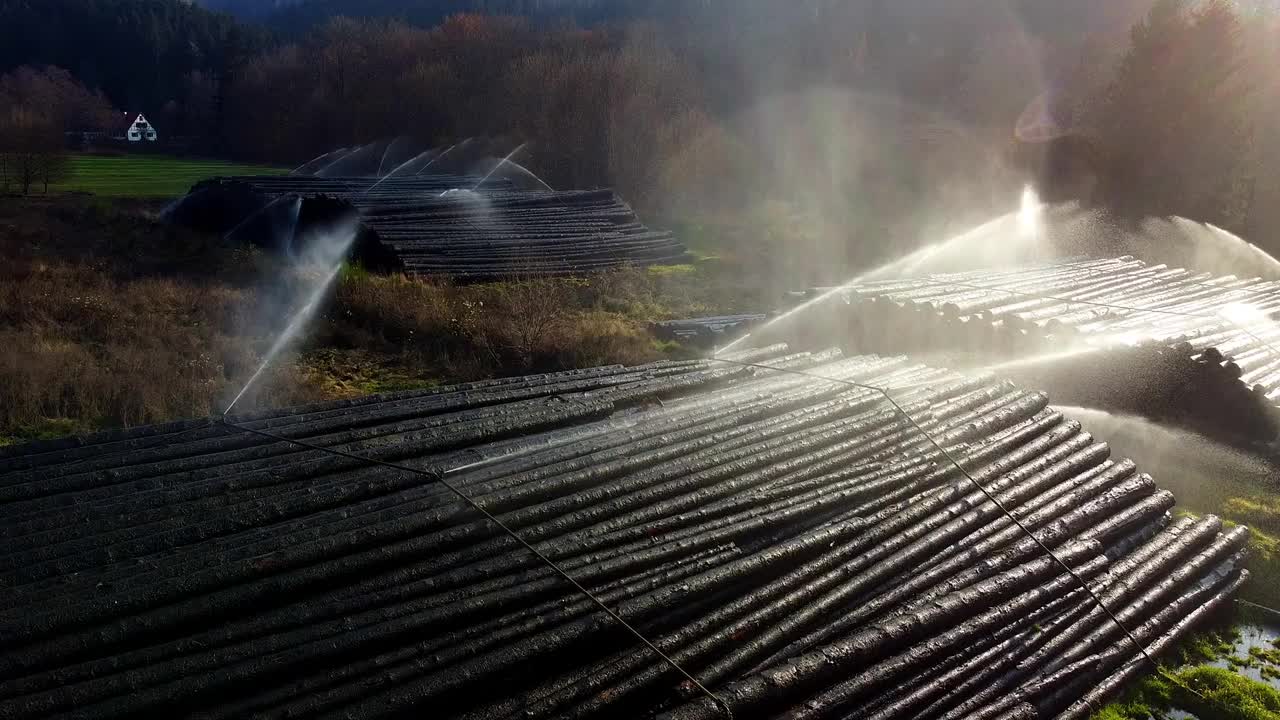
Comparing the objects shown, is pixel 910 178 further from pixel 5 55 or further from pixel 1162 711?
pixel 5 55

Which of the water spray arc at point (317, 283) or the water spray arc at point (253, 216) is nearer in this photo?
the water spray arc at point (317, 283)

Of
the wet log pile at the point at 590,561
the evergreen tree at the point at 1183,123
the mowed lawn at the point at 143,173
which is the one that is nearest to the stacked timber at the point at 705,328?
the wet log pile at the point at 590,561

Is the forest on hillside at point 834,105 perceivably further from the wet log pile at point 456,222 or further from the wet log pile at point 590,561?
the wet log pile at point 590,561

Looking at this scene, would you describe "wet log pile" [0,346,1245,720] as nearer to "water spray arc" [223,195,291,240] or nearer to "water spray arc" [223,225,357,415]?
"water spray arc" [223,225,357,415]

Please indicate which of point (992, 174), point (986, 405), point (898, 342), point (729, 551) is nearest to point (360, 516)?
point (729, 551)

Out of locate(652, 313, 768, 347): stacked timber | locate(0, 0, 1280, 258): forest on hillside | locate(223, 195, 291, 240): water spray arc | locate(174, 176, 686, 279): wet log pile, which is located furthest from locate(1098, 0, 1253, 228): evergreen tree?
locate(223, 195, 291, 240): water spray arc

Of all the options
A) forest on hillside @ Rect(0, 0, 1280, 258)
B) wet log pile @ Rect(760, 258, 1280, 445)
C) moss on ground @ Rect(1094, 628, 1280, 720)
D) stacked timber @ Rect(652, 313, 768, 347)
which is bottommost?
moss on ground @ Rect(1094, 628, 1280, 720)
